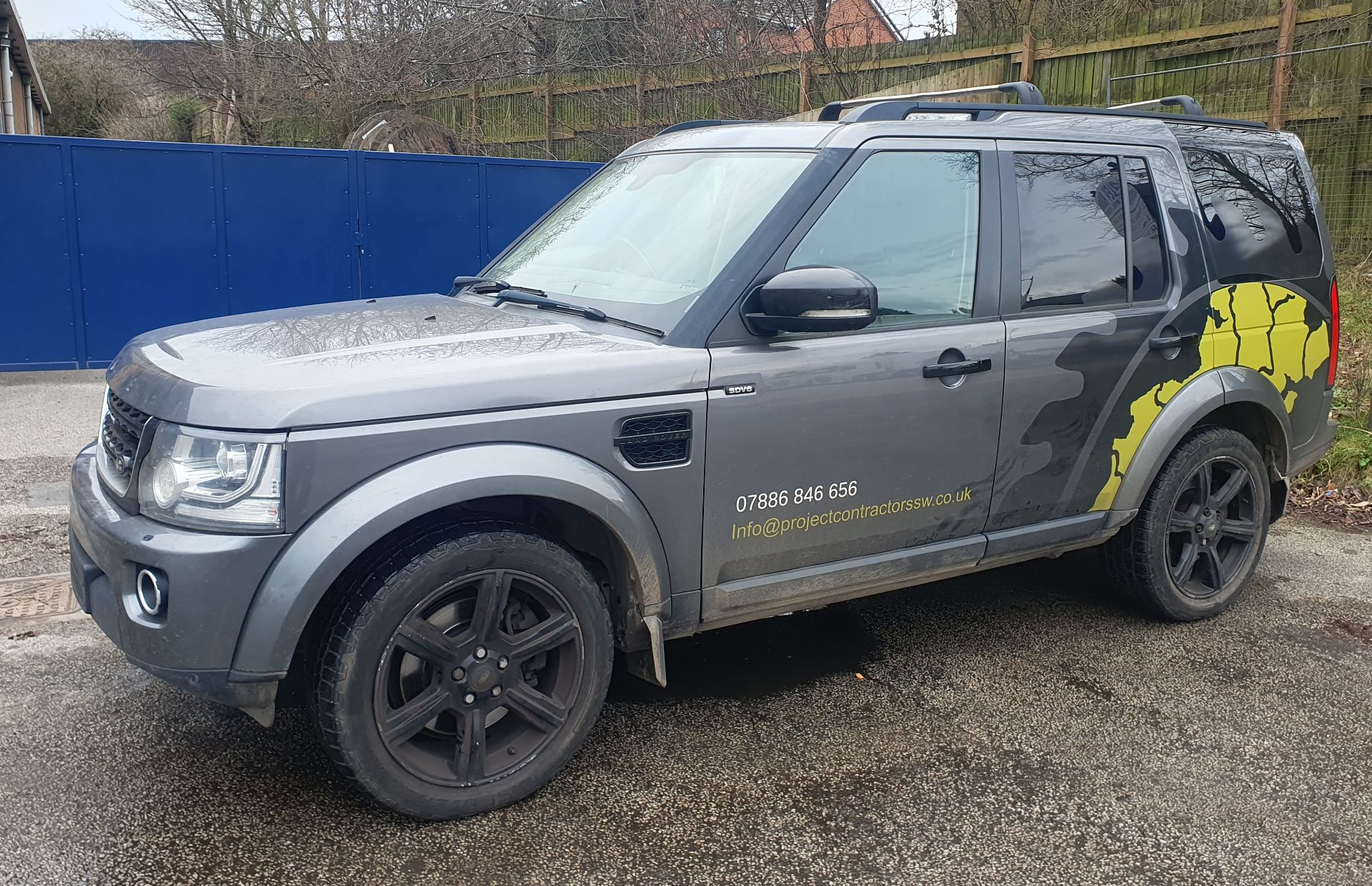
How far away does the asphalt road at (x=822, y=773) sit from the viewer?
9.42ft

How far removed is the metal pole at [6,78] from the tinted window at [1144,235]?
66.3 feet

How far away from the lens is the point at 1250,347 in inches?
176

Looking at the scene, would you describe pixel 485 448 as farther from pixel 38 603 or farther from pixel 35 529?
pixel 35 529

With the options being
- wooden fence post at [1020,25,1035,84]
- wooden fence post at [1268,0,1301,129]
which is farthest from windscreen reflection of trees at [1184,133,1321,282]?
wooden fence post at [1020,25,1035,84]

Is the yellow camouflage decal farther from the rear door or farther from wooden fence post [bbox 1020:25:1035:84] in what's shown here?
wooden fence post [bbox 1020:25:1035:84]

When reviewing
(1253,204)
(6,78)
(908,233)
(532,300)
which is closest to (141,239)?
(532,300)

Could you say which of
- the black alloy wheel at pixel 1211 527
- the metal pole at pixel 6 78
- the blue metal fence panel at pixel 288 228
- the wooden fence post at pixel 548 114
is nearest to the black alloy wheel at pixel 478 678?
the black alloy wheel at pixel 1211 527

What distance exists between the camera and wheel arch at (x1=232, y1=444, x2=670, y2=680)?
269cm

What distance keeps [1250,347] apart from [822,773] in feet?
8.63

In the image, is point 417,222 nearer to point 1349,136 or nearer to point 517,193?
point 517,193

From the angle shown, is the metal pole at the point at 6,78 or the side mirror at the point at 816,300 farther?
the metal pole at the point at 6,78

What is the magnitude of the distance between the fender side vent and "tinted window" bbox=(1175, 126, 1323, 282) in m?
2.54

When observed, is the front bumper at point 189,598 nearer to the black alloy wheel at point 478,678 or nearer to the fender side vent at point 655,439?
the black alloy wheel at point 478,678

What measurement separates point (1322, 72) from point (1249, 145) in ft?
19.6
